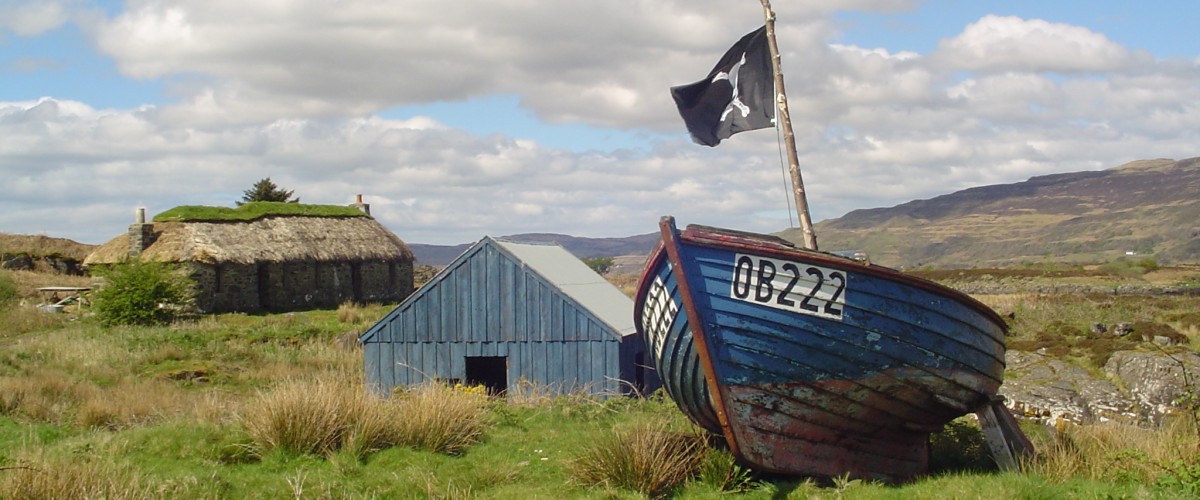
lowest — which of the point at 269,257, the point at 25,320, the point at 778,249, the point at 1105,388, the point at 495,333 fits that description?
the point at 1105,388

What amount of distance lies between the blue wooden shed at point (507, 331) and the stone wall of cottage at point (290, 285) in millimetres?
18905

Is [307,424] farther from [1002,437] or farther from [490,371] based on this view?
[490,371]

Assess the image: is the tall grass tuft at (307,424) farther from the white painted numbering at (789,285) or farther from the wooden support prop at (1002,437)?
the wooden support prop at (1002,437)

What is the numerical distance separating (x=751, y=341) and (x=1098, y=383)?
14.2 m

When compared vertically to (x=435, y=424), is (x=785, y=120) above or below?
above

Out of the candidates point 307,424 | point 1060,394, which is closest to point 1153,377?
point 1060,394

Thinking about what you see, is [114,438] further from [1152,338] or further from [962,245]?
[962,245]

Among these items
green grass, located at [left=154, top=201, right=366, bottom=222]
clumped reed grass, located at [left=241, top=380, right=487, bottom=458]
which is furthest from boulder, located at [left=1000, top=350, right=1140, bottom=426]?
green grass, located at [left=154, top=201, right=366, bottom=222]

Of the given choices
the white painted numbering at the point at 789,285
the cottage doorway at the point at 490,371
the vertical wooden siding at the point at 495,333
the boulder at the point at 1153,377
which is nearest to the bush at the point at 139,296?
the cottage doorway at the point at 490,371

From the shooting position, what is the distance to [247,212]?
40.4 m

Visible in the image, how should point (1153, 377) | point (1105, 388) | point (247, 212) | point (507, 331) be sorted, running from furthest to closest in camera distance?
point (247, 212), point (1105, 388), point (1153, 377), point (507, 331)

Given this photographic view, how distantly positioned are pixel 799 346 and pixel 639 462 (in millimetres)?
1774

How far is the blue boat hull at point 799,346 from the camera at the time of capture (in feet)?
29.7

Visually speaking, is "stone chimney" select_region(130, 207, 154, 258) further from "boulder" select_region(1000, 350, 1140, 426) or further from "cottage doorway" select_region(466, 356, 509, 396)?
"boulder" select_region(1000, 350, 1140, 426)
